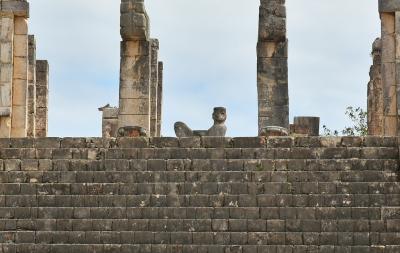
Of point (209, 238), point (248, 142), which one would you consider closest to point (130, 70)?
point (248, 142)

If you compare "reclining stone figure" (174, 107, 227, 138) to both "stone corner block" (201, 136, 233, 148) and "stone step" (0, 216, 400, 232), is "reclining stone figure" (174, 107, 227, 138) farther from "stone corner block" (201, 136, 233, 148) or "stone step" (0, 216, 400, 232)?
"stone step" (0, 216, 400, 232)

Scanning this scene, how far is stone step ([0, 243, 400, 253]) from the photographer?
1820cm

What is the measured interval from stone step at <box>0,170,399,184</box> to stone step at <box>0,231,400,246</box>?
42.2 inches

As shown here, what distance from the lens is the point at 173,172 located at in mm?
19453

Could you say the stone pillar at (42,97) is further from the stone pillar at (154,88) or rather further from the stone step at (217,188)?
the stone step at (217,188)

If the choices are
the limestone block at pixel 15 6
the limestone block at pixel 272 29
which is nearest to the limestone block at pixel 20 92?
the limestone block at pixel 15 6

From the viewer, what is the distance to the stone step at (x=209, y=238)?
1833 centimetres

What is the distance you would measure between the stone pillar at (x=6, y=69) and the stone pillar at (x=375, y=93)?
336 inches

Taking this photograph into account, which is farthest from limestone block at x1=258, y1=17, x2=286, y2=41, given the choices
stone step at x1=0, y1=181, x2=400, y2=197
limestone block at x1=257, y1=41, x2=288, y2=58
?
stone step at x1=0, y1=181, x2=400, y2=197

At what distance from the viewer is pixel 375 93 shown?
27.9 m

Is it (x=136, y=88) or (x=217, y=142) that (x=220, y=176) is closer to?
(x=217, y=142)

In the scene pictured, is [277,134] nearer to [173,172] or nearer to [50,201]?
[173,172]

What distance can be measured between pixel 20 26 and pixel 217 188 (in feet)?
25.0

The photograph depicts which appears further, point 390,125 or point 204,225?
point 390,125
